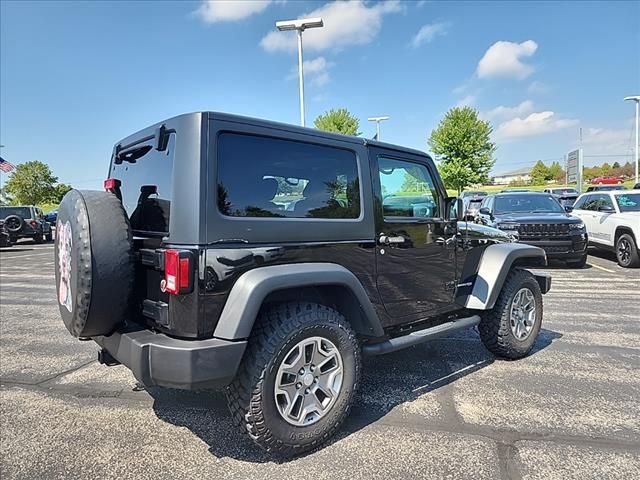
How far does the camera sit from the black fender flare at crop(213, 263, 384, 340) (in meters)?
2.23

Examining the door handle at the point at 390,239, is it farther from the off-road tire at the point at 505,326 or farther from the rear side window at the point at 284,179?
the off-road tire at the point at 505,326

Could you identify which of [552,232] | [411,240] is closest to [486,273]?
[411,240]

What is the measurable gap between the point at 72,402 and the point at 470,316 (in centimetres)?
327

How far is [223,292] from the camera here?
227 centimetres

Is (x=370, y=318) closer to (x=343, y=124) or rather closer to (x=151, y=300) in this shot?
(x=151, y=300)

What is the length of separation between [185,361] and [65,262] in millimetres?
1121

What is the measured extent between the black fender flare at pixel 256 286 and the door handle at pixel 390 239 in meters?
0.56

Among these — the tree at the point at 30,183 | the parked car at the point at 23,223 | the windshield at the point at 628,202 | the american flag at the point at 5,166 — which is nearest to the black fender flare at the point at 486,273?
the windshield at the point at 628,202

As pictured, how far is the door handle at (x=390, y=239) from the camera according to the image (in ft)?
9.97

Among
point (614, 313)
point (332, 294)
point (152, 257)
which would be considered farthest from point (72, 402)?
point (614, 313)

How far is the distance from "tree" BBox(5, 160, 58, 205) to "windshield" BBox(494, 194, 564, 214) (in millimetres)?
55544

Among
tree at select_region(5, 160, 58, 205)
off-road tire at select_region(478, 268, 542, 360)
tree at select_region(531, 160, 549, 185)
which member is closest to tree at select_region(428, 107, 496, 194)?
off-road tire at select_region(478, 268, 542, 360)

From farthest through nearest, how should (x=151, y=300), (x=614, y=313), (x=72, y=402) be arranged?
1. (x=614, y=313)
2. (x=72, y=402)
3. (x=151, y=300)

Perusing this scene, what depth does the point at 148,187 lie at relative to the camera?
268 centimetres
